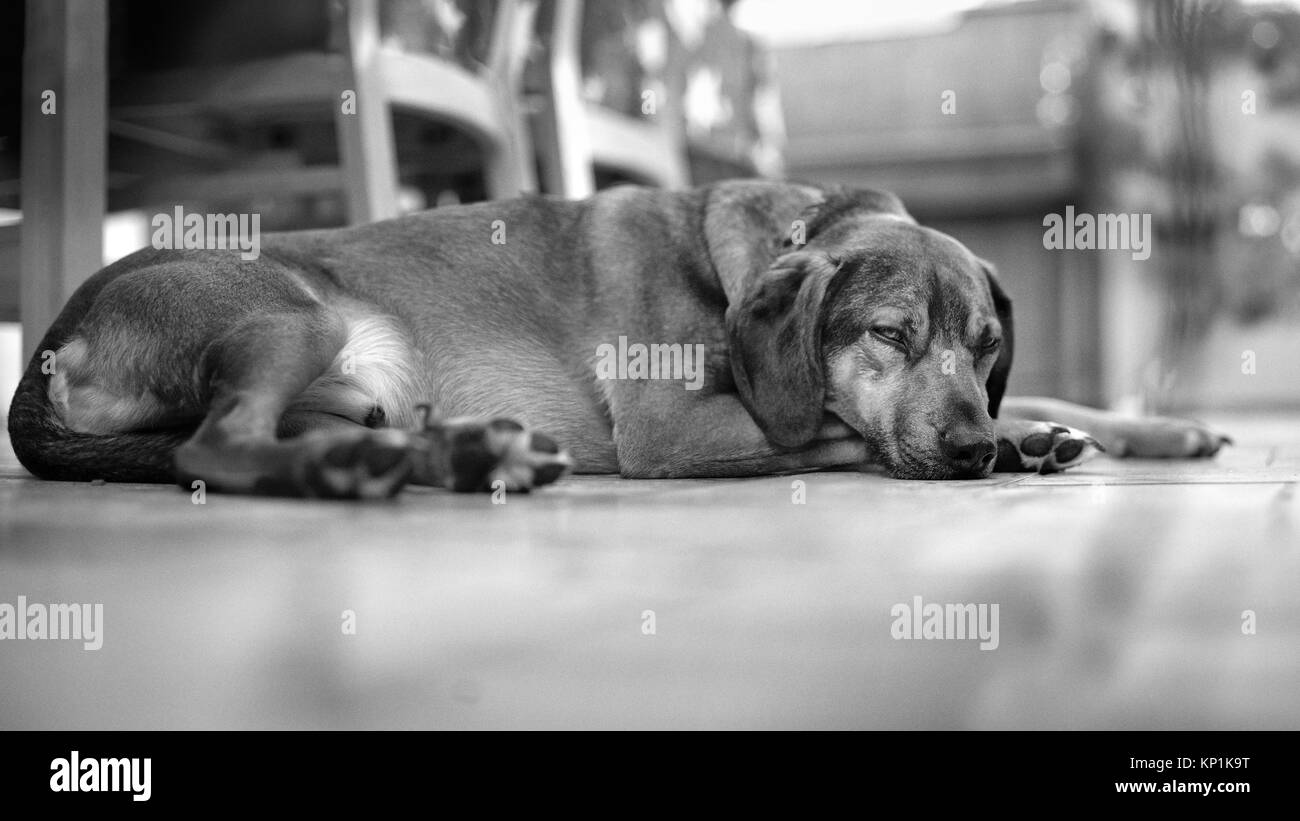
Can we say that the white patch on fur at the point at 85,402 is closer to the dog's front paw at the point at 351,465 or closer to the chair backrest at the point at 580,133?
the dog's front paw at the point at 351,465

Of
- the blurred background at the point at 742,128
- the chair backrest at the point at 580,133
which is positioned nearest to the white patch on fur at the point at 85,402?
the blurred background at the point at 742,128

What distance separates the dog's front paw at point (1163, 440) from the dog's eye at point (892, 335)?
2.85 ft

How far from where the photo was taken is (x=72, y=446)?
209 centimetres

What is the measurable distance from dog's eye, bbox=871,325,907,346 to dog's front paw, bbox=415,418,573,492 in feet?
2.50

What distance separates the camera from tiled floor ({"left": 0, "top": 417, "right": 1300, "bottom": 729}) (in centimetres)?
94

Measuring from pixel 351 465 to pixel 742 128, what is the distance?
5.06 m

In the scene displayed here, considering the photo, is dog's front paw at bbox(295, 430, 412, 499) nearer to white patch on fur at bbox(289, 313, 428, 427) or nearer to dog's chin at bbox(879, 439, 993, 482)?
white patch on fur at bbox(289, 313, 428, 427)

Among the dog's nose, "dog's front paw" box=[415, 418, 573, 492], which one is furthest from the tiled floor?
the dog's nose

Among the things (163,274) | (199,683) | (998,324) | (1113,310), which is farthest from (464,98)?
(1113,310)

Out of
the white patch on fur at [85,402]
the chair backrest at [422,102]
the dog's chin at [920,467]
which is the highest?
the chair backrest at [422,102]

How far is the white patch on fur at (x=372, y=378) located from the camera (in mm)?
2293
